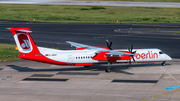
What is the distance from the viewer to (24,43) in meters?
34.6

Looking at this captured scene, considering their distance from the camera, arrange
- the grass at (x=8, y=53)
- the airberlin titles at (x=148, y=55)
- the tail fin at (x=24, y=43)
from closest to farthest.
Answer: the tail fin at (x=24, y=43) → the airberlin titles at (x=148, y=55) → the grass at (x=8, y=53)

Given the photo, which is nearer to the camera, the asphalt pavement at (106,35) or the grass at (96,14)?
the asphalt pavement at (106,35)

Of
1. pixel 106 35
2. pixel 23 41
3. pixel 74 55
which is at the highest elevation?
pixel 23 41

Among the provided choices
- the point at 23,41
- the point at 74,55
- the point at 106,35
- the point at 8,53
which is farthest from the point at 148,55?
the point at 106,35

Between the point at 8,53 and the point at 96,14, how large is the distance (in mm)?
60455

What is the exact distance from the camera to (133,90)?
97.3 ft

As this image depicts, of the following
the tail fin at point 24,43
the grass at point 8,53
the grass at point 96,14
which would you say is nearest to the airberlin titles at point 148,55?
the tail fin at point 24,43

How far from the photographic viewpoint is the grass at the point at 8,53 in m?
47.0

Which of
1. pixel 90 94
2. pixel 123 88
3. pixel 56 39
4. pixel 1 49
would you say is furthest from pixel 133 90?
pixel 56 39

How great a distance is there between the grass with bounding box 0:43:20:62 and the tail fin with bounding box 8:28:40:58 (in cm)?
1254

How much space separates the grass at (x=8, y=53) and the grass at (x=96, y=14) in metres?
37.2

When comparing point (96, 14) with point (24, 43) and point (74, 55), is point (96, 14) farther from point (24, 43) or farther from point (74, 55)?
point (24, 43)

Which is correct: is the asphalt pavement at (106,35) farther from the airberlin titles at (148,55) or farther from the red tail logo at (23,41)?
the red tail logo at (23,41)

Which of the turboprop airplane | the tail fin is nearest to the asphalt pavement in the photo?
the turboprop airplane
